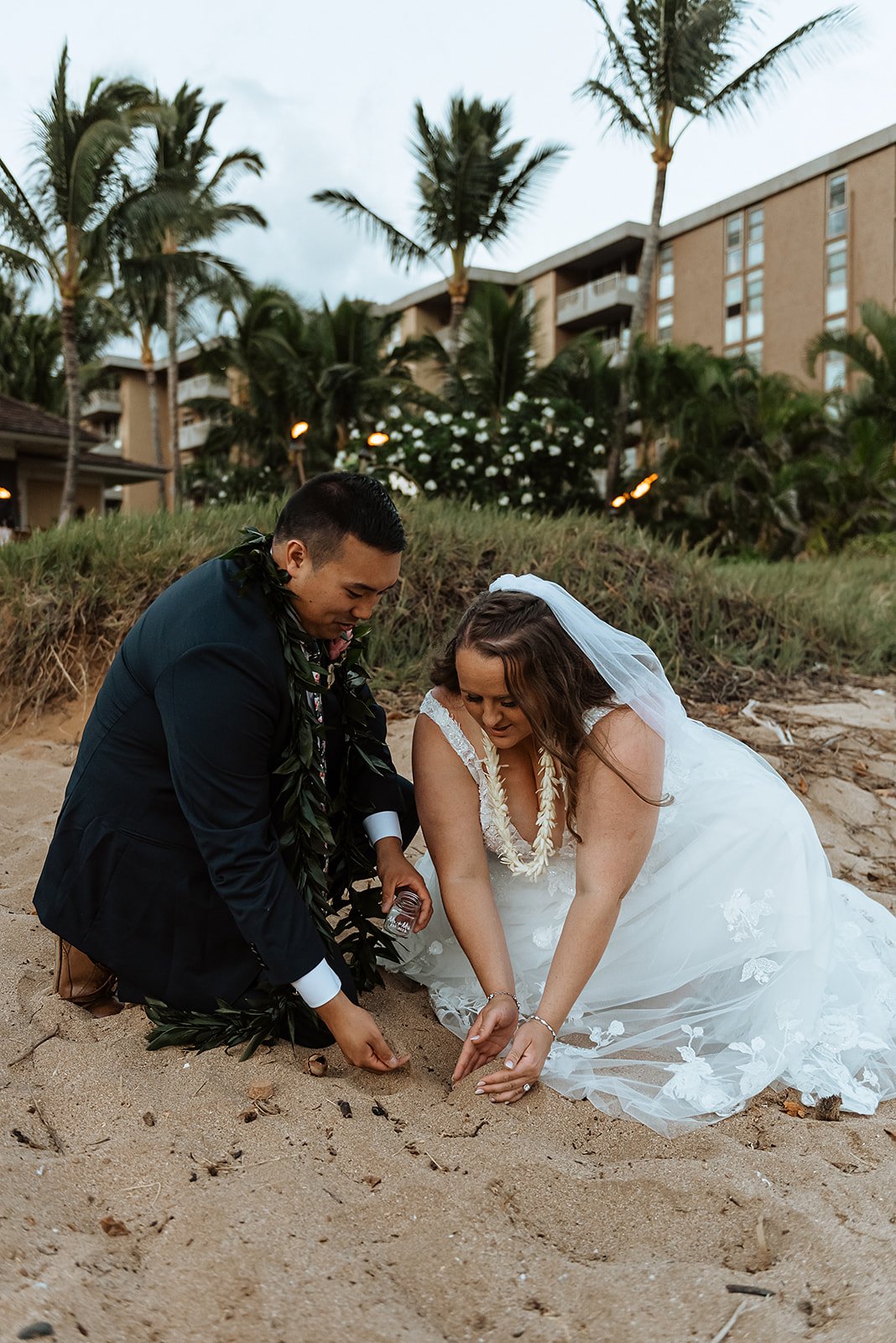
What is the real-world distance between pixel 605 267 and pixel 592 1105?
1351 inches

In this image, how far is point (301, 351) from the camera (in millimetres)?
24297

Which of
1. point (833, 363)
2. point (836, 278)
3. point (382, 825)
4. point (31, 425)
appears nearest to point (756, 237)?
point (836, 278)

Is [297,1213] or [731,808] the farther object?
[731,808]

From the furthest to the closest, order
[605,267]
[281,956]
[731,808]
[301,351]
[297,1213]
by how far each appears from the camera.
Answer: [605,267] < [301,351] < [731,808] < [281,956] < [297,1213]

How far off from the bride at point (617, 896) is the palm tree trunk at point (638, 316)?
13.3 metres

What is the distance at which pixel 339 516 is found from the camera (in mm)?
2295

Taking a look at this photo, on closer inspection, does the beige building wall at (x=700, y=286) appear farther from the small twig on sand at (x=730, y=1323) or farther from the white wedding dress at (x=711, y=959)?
the small twig on sand at (x=730, y=1323)

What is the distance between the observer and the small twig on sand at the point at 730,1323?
1540 millimetres

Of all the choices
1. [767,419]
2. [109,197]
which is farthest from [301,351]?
[767,419]

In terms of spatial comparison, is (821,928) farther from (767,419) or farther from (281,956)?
(767,419)

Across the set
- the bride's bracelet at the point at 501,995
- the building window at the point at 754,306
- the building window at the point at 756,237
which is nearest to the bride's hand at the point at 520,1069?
the bride's bracelet at the point at 501,995

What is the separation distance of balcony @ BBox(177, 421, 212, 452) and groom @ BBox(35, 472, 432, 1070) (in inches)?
1536

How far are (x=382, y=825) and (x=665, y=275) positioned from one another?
1305 inches

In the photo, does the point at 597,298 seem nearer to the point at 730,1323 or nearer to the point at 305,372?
the point at 305,372
